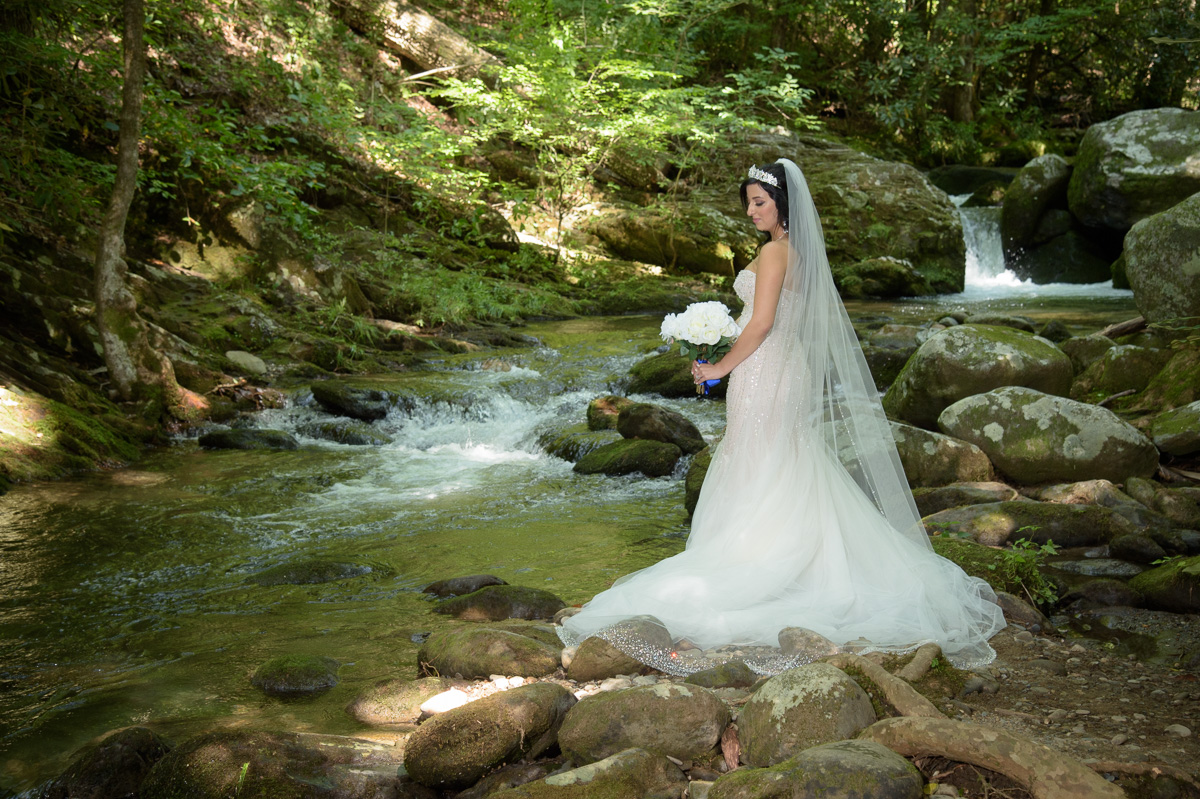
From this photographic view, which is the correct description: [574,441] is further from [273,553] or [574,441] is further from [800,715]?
[800,715]

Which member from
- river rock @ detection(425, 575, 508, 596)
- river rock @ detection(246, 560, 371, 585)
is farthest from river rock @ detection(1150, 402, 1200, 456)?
river rock @ detection(246, 560, 371, 585)

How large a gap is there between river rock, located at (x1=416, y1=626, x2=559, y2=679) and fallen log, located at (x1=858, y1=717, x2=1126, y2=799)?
1.52 metres

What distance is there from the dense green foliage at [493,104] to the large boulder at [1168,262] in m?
2.32

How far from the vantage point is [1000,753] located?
2504 millimetres

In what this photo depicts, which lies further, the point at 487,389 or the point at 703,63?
the point at 703,63

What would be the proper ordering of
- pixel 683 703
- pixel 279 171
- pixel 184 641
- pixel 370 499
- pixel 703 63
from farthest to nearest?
pixel 703 63 → pixel 279 171 → pixel 370 499 → pixel 184 641 → pixel 683 703

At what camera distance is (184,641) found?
453 cm

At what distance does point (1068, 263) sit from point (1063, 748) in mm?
18715

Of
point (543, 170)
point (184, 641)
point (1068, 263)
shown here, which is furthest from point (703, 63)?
point (184, 641)

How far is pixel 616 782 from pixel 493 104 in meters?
16.1

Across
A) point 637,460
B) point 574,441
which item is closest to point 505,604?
point 637,460

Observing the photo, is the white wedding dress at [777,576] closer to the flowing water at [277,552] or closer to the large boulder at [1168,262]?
the flowing water at [277,552]

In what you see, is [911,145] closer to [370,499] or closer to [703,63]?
[703,63]

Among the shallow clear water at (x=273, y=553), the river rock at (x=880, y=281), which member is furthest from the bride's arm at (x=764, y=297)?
the river rock at (x=880, y=281)
